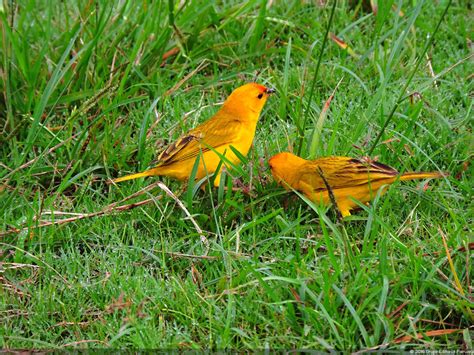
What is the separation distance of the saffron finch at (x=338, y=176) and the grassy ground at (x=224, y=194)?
3.7 inches

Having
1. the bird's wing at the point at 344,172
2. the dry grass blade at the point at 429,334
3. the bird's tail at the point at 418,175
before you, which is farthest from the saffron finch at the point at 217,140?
the dry grass blade at the point at 429,334

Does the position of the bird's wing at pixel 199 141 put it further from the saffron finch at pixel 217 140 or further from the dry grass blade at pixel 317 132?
the dry grass blade at pixel 317 132

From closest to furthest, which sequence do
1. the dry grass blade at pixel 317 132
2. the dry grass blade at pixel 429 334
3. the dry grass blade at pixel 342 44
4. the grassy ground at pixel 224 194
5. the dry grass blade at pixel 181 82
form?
the dry grass blade at pixel 429 334
the grassy ground at pixel 224 194
the dry grass blade at pixel 317 132
the dry grass blade at pixel 181 82
the dry grass blade at pixel 342 44

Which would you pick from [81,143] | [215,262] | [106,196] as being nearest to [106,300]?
[215,262]

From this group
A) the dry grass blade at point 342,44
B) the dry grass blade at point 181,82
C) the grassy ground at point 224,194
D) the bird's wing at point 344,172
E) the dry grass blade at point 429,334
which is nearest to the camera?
the dry grass blade at point 429,334

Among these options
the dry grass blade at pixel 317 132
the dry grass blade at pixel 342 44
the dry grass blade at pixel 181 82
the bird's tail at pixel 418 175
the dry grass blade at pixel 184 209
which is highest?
the dry grass blade at pixel 342 44

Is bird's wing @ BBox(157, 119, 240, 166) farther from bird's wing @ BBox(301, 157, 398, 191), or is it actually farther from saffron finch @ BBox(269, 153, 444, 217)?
bird's wing @ BBox(301, 157, 398, 191)

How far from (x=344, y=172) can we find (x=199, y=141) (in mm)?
807

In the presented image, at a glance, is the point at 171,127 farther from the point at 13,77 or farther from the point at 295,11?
the point at 295,11

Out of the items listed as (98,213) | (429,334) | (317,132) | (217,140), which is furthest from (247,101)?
(429,334)

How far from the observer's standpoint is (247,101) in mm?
4945

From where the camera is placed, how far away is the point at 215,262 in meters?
4.12

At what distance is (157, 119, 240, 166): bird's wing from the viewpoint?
185 inches

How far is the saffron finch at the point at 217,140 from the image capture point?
4.70 metres
